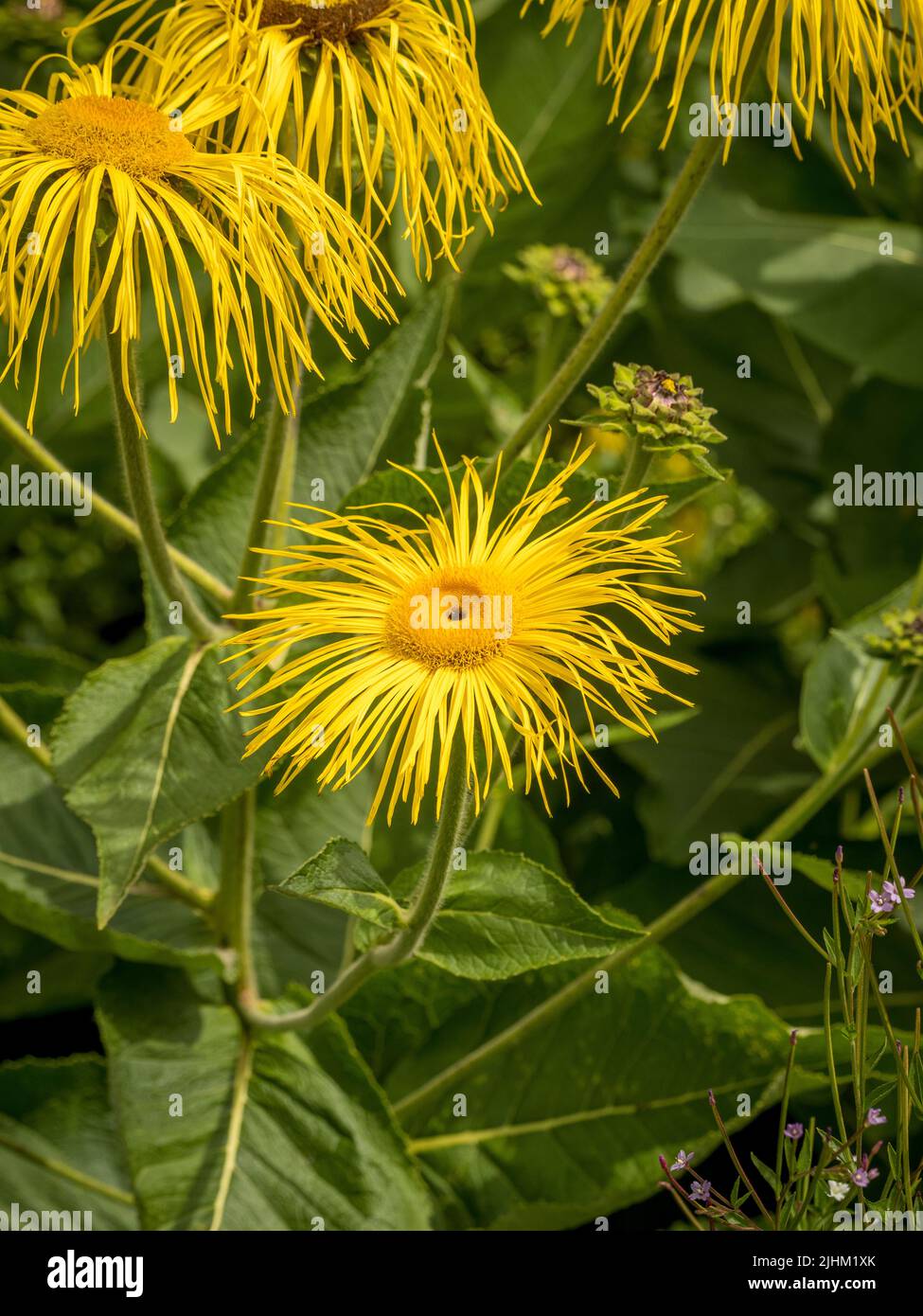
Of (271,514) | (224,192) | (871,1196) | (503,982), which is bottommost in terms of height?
(871,1196)

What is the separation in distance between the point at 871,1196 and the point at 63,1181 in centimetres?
56

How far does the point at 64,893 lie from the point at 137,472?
1.23ft

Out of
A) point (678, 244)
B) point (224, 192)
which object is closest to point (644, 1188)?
point (224, 192)

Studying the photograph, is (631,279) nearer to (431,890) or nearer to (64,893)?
(431,890)

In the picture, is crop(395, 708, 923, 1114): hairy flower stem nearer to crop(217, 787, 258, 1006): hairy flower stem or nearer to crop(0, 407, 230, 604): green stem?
crop(217, 787, 258, 1006): hairy flower stem

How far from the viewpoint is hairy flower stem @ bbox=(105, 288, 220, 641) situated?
624 millimetres

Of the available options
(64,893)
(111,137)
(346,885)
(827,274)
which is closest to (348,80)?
(111,137)

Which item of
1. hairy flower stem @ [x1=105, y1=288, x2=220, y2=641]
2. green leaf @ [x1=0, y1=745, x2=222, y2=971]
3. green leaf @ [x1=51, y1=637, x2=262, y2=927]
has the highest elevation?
hairy flower stem @ [x1=105, y1=288, x2=220, y2=641]

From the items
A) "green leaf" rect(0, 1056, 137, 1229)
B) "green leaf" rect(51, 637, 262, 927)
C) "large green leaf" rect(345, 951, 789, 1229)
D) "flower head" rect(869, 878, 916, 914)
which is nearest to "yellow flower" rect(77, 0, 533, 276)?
"green leaf" rect(51, 637, 262, 927)

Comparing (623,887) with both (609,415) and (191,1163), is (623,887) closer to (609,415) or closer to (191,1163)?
(191,1163)

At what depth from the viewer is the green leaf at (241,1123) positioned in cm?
83

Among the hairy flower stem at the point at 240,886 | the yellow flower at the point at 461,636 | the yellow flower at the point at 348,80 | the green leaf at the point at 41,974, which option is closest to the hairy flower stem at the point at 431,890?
the yellow flower at the point at 461,636

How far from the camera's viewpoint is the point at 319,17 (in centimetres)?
72

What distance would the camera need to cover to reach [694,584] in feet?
4.50
